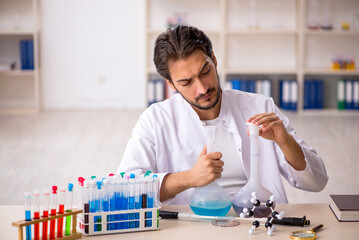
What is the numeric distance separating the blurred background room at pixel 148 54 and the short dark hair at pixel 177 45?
4.30 meters

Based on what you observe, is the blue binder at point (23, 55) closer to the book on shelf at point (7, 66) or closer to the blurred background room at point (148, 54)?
the blurred background room at point (148, 54)

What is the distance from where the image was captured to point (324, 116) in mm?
6516

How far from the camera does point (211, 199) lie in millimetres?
1679

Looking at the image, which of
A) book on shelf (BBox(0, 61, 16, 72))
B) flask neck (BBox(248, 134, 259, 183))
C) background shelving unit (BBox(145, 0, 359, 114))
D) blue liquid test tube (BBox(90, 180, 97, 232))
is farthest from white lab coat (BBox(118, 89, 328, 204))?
book on shelf (BBox(0, 61, 16, 72))

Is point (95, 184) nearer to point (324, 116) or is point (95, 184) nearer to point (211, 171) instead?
point (211, 171)

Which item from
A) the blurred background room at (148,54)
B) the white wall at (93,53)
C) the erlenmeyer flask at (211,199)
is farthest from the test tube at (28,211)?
the white wall at (93,53)

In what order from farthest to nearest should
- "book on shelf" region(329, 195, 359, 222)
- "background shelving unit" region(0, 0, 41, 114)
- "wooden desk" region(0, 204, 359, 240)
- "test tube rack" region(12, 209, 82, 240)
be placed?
"background shelving unit" region(0, 0, 41, 114), "book on shelf" region(329, 195, 359, 222), "wooden desk" region(0, 204, 359, 240), "test tube rack" region(12, 209, 82, 240)

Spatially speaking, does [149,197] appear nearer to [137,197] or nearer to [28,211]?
[137,197]

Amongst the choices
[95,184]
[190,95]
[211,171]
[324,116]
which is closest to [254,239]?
[211,171]

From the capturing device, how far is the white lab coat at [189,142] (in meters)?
2.00

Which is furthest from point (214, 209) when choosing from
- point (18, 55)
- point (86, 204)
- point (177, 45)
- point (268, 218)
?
point (18, 55)

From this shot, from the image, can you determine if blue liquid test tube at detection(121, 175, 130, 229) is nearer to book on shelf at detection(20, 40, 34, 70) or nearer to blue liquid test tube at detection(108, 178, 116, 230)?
blue liquid test tube at detection(108, 178, 116, 230)

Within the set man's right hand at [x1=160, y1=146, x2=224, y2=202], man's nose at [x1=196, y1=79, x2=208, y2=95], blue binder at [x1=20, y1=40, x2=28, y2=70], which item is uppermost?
blue binder at [x1=20, y1=40, x2=28, y2=70]

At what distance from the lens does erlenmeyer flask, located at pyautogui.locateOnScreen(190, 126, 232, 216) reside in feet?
5.50
